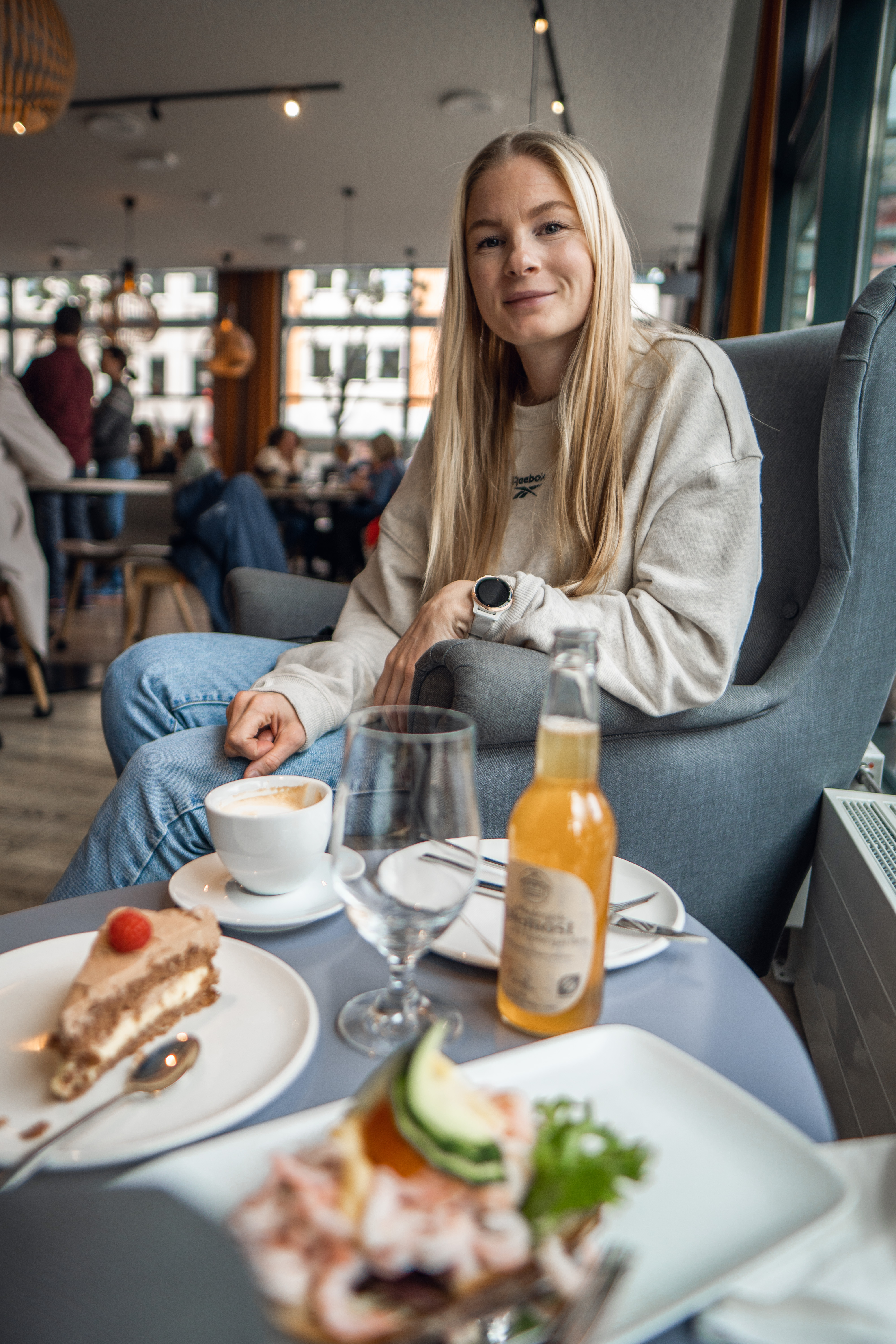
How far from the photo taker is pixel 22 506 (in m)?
3.20

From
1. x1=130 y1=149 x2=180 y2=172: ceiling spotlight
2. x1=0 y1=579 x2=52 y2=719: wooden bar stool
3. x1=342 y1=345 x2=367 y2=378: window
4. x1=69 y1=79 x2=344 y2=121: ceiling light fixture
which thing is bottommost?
x1=0 y1=579 x2=52 y2=719: wooden bar stool

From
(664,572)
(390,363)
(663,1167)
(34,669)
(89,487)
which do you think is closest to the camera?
(663,1167)

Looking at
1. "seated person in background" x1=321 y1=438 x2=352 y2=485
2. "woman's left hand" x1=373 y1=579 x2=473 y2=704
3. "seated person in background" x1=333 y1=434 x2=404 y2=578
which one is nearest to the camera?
"woman's left hand" x1=373 y1=579 x2=473 y2=704

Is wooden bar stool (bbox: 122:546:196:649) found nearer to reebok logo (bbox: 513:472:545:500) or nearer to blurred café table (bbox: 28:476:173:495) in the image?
blurred café table (bbox: 28:476:173:495)

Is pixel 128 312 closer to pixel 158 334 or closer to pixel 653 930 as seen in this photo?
pixel 158 334

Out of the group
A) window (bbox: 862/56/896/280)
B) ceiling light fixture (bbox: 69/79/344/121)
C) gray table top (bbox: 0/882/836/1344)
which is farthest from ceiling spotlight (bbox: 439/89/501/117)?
gray table top (bbox: 0/882/836/1344)

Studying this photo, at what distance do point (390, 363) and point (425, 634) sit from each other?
9.45 metres

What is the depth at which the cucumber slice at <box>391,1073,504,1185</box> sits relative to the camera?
294mm

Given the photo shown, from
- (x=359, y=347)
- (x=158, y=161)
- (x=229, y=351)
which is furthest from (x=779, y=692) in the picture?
(x=359, y=347)

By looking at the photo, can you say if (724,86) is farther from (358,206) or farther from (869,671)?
(869,671)

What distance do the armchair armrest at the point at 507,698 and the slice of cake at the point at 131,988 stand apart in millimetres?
485

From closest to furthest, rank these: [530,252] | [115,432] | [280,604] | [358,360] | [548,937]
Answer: [548,937], [530,252], [280,604], [115,432], [358,360]

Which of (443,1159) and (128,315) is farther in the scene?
(128,315)

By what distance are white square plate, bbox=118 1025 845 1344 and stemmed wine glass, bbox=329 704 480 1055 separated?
0.10 m
